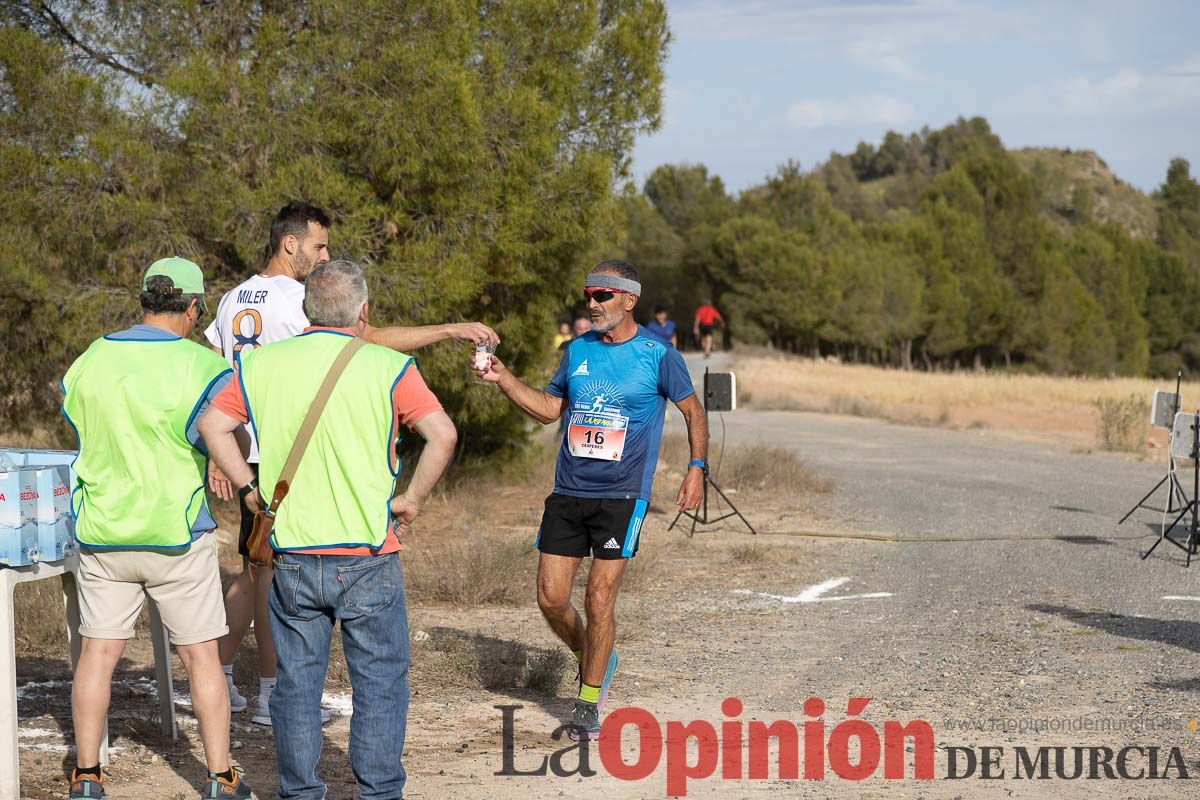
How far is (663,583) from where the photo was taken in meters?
9.96

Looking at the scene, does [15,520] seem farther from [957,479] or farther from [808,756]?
[957,479]

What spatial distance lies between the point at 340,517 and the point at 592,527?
192 cm

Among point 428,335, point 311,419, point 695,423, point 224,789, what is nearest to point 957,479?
point 695,423

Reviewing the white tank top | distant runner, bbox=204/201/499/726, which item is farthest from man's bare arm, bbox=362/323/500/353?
the white tank top

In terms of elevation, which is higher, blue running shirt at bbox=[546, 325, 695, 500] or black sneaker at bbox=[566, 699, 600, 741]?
blue running shirt at bbox=[546, 325, 695, 500]

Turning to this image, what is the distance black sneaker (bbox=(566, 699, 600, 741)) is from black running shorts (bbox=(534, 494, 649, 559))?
0.64 metres

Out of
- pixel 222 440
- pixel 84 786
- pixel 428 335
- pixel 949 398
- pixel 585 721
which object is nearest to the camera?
pixel 222 440

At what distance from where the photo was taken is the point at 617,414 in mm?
5867

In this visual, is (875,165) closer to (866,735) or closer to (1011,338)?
(1011,338)

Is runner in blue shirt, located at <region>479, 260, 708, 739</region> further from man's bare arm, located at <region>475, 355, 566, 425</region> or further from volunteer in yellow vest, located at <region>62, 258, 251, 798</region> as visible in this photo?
volunteer in yellow vest, located at <region>62, 258, 251, 798</region>

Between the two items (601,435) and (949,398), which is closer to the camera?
(601,435)

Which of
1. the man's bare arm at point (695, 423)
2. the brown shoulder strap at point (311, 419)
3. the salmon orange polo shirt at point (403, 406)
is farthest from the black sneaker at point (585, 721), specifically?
the brown shoulder strap at point (311, 419)

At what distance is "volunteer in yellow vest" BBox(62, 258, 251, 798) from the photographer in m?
4.45

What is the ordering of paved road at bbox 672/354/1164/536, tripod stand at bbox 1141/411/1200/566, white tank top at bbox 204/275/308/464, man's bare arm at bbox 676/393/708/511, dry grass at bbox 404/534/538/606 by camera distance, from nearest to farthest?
white tank top at bbox 204/275/308/464, man's bare arm at bbox 676/393/708/511, dry grass at bbox 404/534/538/606, tripod stand at bbox 1141/411/1200/566, paved road at bbox 672/354/1164/536
